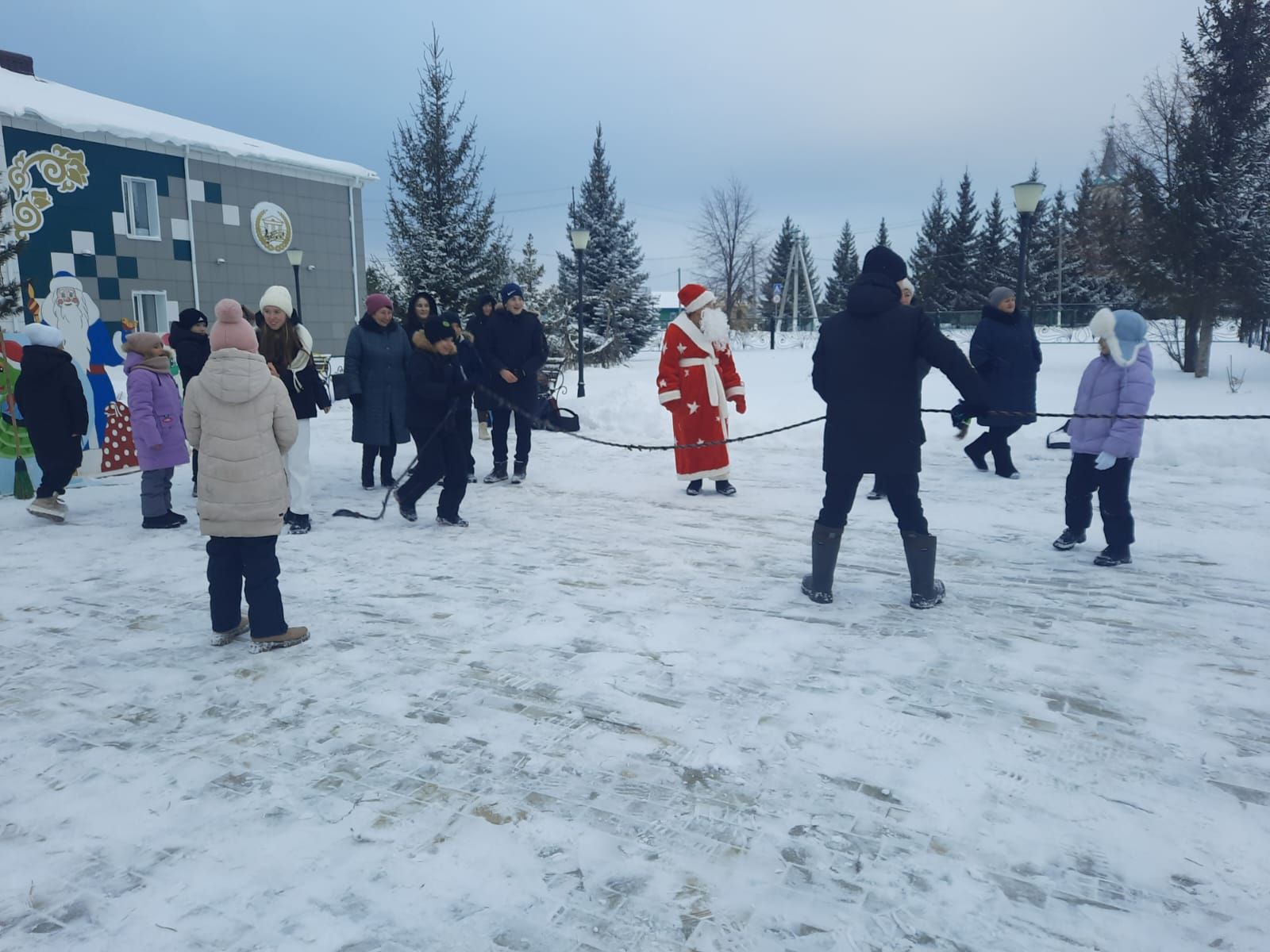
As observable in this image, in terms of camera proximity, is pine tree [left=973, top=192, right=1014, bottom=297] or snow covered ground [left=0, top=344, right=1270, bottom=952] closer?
snow covered ground [left=0, top=344, right=1270, bottom=952]

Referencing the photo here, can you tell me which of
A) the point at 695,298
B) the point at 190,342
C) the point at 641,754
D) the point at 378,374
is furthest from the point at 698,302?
the point at 641,754

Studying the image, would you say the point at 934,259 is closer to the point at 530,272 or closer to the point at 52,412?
the point at 530,272

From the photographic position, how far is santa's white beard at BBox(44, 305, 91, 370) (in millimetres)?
9734

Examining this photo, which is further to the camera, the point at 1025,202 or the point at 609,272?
the point at 609,272

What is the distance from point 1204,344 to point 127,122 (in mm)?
27281

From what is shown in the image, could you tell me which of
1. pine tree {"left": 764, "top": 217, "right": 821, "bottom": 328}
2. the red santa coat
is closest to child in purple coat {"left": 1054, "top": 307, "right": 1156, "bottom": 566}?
the red santa coat

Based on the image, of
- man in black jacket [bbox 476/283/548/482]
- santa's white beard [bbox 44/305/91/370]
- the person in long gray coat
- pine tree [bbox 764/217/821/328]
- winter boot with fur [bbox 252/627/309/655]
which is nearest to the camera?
winter boot with fur [bbox 252/627/309/655]

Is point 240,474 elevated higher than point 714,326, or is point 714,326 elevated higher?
point 714,326

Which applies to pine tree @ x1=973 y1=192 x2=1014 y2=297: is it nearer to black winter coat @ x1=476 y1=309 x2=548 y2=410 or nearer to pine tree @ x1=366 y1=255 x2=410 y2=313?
pine tree @ x1=366 y1=255 x2=410 y2=313

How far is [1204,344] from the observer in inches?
727

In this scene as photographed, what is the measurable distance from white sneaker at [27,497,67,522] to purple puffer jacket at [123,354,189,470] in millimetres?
924

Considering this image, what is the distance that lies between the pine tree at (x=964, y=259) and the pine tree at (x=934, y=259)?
24cm

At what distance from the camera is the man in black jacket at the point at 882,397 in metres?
4.36

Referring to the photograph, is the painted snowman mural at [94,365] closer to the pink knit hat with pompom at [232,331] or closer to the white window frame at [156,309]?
the pink knit hat with pompom at [232,331]
